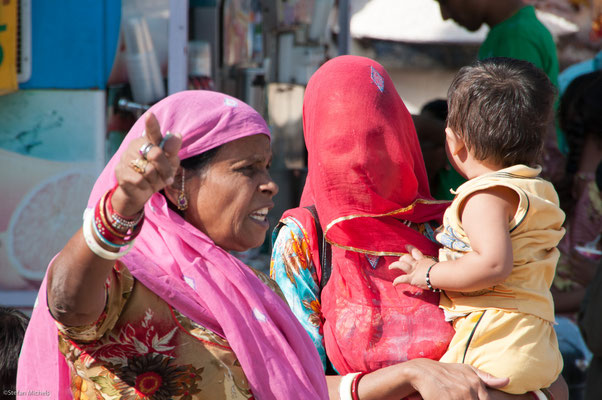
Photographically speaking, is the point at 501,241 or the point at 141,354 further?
the point at 501,241

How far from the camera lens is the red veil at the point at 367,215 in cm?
203

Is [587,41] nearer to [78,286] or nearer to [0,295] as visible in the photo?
[0,295]

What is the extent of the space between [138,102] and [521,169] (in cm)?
218

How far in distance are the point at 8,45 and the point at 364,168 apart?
2.12 m

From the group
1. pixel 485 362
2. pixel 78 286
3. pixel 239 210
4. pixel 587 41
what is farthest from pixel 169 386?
pixel 587 41

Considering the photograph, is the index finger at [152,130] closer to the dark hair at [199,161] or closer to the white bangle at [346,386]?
the dark hair at [199,161]

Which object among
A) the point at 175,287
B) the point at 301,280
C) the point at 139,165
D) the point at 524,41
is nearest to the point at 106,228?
the point at 139,165

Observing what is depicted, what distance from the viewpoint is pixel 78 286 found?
1.27m

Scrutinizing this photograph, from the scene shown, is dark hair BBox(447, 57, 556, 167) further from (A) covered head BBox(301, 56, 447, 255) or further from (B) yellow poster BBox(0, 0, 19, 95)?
(B) yellow poster BBox(0, 0, 19, 95)

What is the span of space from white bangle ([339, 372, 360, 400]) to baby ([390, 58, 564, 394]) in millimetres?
275

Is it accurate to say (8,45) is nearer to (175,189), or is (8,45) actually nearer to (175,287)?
(175,189)

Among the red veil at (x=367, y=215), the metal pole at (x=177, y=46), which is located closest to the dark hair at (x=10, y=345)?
the red veil at (x=367, y=215)

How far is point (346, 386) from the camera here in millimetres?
2029

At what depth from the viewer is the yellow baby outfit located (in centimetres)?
194
